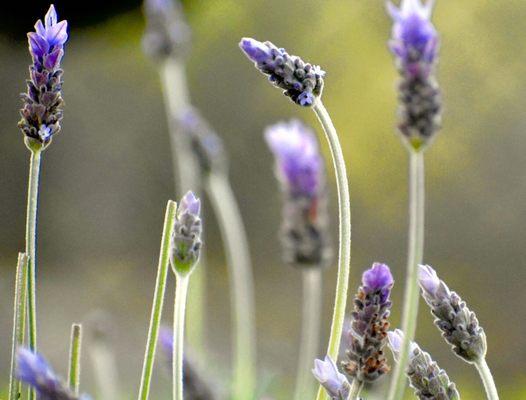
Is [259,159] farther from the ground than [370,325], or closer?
farther from the ground

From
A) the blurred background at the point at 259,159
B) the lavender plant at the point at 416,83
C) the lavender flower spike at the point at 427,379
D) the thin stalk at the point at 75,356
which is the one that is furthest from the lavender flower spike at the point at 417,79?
the blurred background at the point at 259,159

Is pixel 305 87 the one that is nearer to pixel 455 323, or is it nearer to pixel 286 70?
pixel 286 70

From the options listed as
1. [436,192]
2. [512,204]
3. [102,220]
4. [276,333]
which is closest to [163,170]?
[102,220]

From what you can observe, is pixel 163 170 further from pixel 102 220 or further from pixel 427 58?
pixel 427 58

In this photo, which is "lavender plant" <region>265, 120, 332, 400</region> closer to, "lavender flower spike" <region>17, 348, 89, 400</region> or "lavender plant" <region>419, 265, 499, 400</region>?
"lavender plant" <region>419, 265, 499, 400</region>

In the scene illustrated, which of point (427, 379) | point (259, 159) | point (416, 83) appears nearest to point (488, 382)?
point (427, 379)

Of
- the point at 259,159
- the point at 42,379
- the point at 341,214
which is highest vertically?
the point at 259,159
